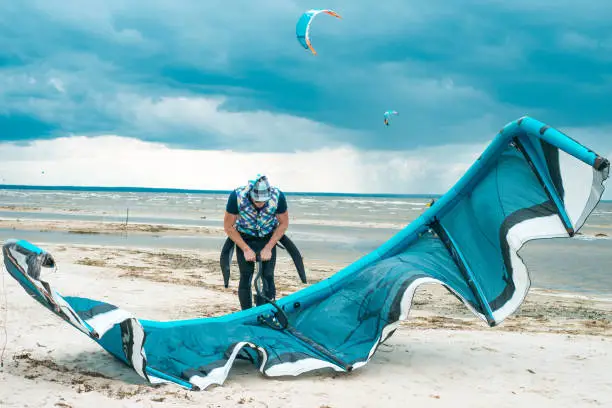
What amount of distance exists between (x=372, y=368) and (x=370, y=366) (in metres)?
0.05

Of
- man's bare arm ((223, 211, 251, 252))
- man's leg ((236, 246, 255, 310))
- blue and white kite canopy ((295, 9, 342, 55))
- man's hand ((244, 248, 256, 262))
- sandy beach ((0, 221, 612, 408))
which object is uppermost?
blue and white kite canopy ((295, 9, 342, 55))

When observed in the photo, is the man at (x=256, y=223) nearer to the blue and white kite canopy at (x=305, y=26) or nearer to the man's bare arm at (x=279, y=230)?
the man's bare arm at (x=279, y=230)

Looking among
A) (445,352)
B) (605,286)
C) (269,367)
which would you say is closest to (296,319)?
(269,367)

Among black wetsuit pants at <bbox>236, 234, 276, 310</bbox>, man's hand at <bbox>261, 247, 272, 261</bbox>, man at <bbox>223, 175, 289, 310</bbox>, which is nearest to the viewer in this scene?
man at <bbox>223, 175, 289, 310</bbox>

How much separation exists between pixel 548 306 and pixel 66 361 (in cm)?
709

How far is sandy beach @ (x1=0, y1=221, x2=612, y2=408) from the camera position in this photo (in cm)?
402

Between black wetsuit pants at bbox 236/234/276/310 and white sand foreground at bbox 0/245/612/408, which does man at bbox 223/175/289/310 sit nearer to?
black wetsuit pants at bbox 236/234/276/310

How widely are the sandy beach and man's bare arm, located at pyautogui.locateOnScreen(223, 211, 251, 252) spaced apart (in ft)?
3.66

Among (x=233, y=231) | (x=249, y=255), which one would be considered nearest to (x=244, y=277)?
(x=249, y=255)

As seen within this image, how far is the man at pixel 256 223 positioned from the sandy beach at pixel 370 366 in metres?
1.05

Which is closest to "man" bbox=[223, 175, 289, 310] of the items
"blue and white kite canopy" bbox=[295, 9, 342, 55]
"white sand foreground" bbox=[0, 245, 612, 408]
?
"white sand foreground" bbox=[0, 245, 612, 408]

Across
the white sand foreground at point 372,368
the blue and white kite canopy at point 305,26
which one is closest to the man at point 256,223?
the white sand foreground at point 372,368

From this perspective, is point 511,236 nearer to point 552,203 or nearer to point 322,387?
point 552,203

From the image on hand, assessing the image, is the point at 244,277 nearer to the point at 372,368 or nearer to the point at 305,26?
the point at 372,368
